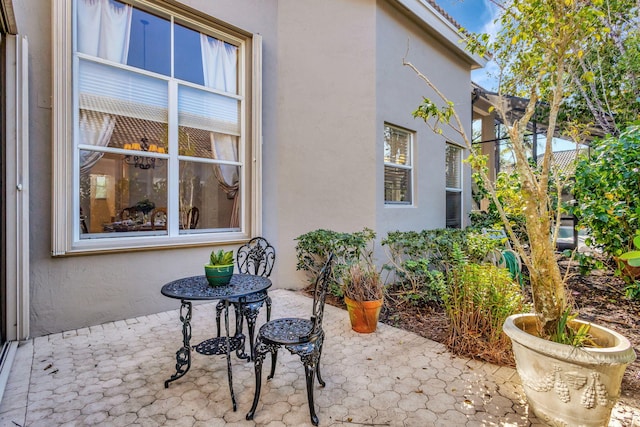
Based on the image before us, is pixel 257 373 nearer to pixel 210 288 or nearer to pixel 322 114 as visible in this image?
pixel 210 288

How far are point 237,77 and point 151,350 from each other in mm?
3710

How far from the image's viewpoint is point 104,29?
358 centimetres

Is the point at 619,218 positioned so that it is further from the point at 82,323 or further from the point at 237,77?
the point at 82,323

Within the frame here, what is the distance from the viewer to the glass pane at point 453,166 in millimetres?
6680

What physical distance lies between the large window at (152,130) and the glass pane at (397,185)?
7.28 ft

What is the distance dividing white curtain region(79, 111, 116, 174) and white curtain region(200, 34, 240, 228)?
123cm

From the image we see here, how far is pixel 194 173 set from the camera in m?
4.30

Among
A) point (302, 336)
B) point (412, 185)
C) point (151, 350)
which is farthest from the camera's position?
point (412, 185)

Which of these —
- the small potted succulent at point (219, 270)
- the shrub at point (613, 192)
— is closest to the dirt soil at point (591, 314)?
the shrub at point (613, 192)

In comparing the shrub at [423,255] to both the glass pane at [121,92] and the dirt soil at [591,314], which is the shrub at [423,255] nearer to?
the dirt soil at [591,314]

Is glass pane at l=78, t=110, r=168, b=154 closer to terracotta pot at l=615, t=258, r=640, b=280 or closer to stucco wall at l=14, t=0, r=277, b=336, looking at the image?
stucco wall at l=14, t=0, r=277, b=336

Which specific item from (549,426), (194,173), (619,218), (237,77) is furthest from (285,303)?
(619,218)

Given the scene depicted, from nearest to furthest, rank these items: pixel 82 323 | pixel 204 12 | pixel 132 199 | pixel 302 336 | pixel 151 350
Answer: pixel 302 336 < pixel 151 350 < pixel 82 323 < pixel 132 199 < pixel 204 12

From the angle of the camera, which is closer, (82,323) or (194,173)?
(82,323)
